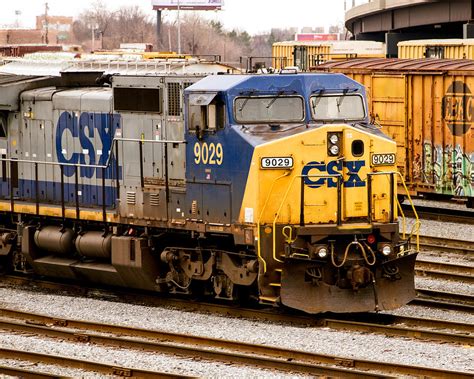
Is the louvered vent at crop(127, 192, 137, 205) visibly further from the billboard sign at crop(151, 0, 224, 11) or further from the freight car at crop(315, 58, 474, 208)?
the billboard sign at crop(151, 0, 224, 11)

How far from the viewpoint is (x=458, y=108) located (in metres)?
22.5

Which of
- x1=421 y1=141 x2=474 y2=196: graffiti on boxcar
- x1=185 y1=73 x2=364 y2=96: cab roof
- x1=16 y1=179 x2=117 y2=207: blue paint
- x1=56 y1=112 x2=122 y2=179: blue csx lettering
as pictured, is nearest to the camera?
x1=185 y1=73 x2=364 y2=96: cab roof

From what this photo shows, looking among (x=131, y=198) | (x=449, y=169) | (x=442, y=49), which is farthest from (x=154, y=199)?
(x=442, y=49)

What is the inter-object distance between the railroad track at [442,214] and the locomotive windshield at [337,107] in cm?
912

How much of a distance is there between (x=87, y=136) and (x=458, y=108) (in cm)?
950

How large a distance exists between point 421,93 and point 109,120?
959cm

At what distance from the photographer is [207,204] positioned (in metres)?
13.8

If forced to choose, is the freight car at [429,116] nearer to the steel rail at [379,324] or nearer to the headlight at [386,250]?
the steel rail at [379,324]

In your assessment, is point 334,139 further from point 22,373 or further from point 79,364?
point 22,373

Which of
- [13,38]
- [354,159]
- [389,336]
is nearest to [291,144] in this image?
[354,159]

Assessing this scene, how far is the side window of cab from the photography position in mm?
13297

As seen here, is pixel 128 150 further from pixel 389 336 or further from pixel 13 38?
pixel 13 38

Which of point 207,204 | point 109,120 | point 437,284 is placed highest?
point 109,120

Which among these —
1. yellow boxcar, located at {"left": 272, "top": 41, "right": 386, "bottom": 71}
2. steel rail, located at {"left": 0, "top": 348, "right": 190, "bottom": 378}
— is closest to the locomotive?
steel rail, located at {"left": 0, "top": 348, "right": 190, "bottom": 378}
